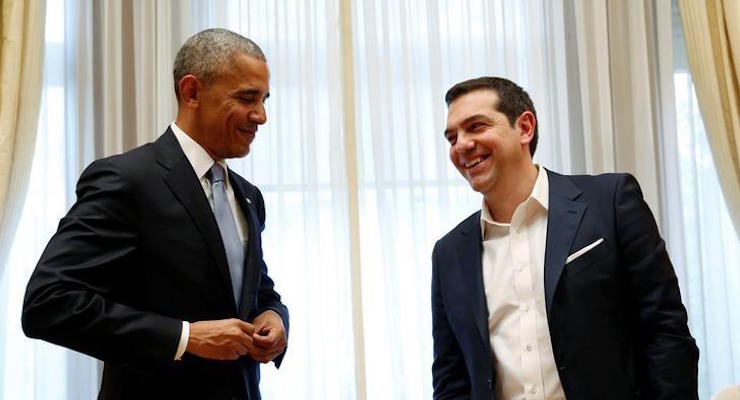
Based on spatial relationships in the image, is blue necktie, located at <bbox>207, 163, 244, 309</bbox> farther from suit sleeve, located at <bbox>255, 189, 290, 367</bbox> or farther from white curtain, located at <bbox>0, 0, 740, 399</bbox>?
white curtain, located at <bbox>0, 0, 740, 399</bbox>

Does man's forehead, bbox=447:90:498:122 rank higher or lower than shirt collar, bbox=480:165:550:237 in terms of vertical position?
higher

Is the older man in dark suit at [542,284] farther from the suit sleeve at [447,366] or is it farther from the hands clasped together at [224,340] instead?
the hands clasped together at [224,340]

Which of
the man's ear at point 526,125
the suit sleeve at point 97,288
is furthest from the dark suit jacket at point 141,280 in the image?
the man's ear at point 526,125

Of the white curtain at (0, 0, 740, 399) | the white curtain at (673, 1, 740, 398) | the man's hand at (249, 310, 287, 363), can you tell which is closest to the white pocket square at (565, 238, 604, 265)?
the man's hand at (249, 310, 287, 363)

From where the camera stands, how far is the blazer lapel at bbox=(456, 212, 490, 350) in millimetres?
1874

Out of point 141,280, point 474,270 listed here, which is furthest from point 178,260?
point 474,270

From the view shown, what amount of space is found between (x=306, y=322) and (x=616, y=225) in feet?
5.43

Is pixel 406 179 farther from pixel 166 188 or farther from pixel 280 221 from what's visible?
pixel 166 188

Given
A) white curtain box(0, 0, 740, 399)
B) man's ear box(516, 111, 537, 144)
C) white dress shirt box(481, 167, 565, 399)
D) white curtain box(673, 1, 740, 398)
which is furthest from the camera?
white curtain box(673, 1, 740, 398)

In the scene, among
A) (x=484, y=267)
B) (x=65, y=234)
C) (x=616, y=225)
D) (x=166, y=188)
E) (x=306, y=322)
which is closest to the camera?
(x=65, y=234)

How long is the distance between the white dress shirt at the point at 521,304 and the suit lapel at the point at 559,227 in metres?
0.04

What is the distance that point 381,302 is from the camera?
Result: 3213 mm

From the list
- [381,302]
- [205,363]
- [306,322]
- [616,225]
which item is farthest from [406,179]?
[205,363]

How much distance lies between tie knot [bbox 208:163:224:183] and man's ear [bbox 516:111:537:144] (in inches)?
31.4
